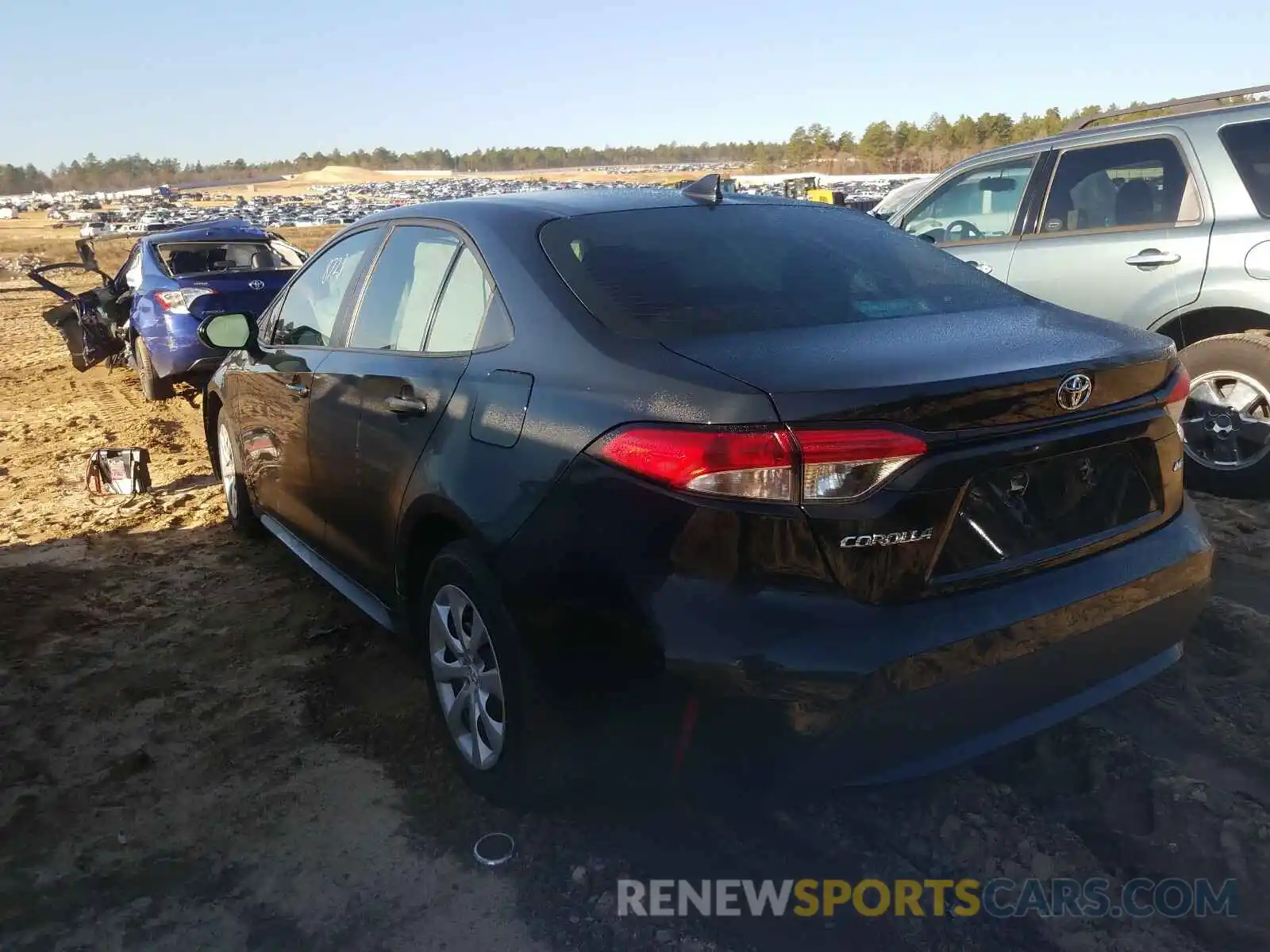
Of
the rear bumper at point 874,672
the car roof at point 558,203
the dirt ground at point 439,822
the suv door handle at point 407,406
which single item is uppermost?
the car roof at point 558,203

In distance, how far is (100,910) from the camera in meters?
2.49

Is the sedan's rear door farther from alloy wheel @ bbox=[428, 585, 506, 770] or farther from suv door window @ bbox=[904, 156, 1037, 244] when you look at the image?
suv door window @ bbox=[904, 156, 1037, 244]

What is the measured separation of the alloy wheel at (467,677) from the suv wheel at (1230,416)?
3.71m

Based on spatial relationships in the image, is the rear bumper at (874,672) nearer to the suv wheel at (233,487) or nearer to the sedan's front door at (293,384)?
the sedan's front door at (293,384)

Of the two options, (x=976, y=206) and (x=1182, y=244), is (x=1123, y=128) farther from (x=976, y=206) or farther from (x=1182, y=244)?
(x=976, y=206)

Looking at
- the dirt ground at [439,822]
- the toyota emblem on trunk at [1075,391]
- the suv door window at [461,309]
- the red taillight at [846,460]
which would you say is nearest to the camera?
the red taillight at [846,460]

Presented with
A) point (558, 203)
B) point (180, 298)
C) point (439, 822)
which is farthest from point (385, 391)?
point (180, 298)

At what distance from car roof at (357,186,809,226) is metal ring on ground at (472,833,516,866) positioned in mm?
1795

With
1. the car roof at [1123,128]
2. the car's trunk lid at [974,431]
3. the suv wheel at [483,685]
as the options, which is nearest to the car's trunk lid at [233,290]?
the car roof at [1123,128]

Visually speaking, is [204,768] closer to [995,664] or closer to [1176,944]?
[995,664]

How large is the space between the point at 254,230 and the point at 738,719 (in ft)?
33.1

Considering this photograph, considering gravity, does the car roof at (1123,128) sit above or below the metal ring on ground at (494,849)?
above

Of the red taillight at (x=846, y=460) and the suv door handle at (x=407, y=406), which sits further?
the suv door handle at (x=407, y=406)

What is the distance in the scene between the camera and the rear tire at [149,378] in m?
9.02
